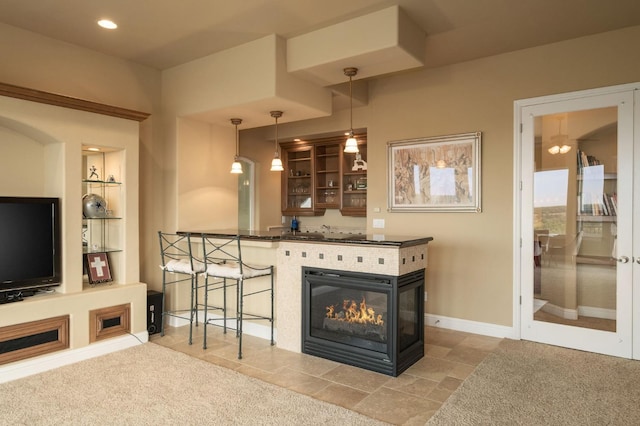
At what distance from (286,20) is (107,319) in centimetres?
320

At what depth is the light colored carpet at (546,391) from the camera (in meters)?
2.78

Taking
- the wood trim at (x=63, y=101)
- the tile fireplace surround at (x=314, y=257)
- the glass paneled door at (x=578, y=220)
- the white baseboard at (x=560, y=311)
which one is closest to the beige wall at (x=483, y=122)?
the glass paneled door at (x=578, y=220)

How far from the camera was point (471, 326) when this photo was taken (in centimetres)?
468

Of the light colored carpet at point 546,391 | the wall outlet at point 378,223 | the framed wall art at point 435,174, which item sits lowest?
the light colored carpet at point 546,391

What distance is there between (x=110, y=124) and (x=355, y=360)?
3179 millimetres

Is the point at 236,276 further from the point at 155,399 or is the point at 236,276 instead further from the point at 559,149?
the point at 559,149

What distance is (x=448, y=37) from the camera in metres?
3.97

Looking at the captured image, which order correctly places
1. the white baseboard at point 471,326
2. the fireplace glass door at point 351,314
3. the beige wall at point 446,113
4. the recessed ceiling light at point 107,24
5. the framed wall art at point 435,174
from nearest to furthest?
the fireplace glass door at point 351,314 < the recessed ceiling light at point 107,24 < the beige wall at point 446,113 < the white baseboard at point 471,326 < the framed wall art at point 435,174

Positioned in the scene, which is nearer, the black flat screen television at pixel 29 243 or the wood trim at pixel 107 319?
the black flat screen television at pixel 29 243

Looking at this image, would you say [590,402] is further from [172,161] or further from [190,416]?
[172,161]

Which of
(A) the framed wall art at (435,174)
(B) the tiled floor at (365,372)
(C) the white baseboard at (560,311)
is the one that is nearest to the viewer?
(B) the tiled floor at (365,372)

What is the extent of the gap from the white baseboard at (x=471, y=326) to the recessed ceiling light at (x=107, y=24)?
4347mm

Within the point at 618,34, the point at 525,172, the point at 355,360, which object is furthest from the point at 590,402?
the point at 618,34

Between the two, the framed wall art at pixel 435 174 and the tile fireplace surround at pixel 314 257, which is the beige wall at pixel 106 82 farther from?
the framed wall art at pixel 435 174
